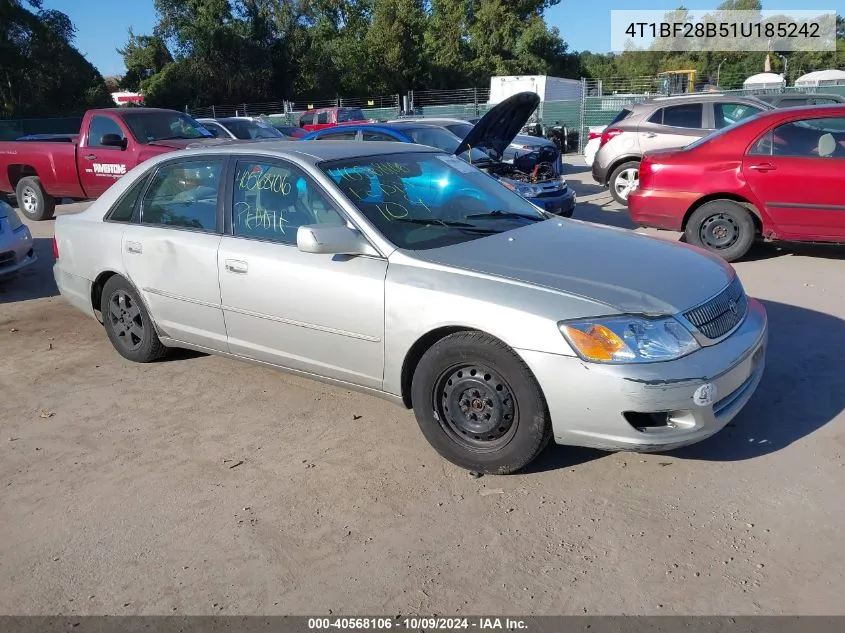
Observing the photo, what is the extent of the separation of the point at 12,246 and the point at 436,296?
5.91 meters

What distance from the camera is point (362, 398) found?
4480mm

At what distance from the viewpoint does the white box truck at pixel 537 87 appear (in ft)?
93.7

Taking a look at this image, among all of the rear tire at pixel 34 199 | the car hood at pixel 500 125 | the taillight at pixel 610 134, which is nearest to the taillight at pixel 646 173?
the car hood at pixel 500 125

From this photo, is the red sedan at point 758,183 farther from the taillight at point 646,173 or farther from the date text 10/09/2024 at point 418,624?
the date text 10/09/2024 at point 418,624

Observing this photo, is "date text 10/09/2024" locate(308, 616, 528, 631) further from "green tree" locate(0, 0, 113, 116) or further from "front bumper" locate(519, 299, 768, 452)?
"green tree" locate(0, 0, 113, 116)

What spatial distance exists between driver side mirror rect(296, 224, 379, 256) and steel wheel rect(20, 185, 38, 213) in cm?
1036

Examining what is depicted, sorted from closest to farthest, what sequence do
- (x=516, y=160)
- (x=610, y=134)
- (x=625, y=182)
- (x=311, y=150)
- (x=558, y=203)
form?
(x=311, y=150)
(x=558, y=203)
(x=516, y=160)
(x=625, y=182)
(x=610, y=134)

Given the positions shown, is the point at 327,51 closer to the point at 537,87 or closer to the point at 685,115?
the point at 537,87

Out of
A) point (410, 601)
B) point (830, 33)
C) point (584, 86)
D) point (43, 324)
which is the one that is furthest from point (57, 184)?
point (830, 33)

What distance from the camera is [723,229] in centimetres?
736

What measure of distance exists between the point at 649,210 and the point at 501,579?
19.1 feet

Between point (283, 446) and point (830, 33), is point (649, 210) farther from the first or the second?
point (830, 33)

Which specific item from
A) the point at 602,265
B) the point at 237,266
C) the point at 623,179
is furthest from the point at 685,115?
the point at 237,266

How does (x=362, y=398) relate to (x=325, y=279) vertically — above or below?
below
